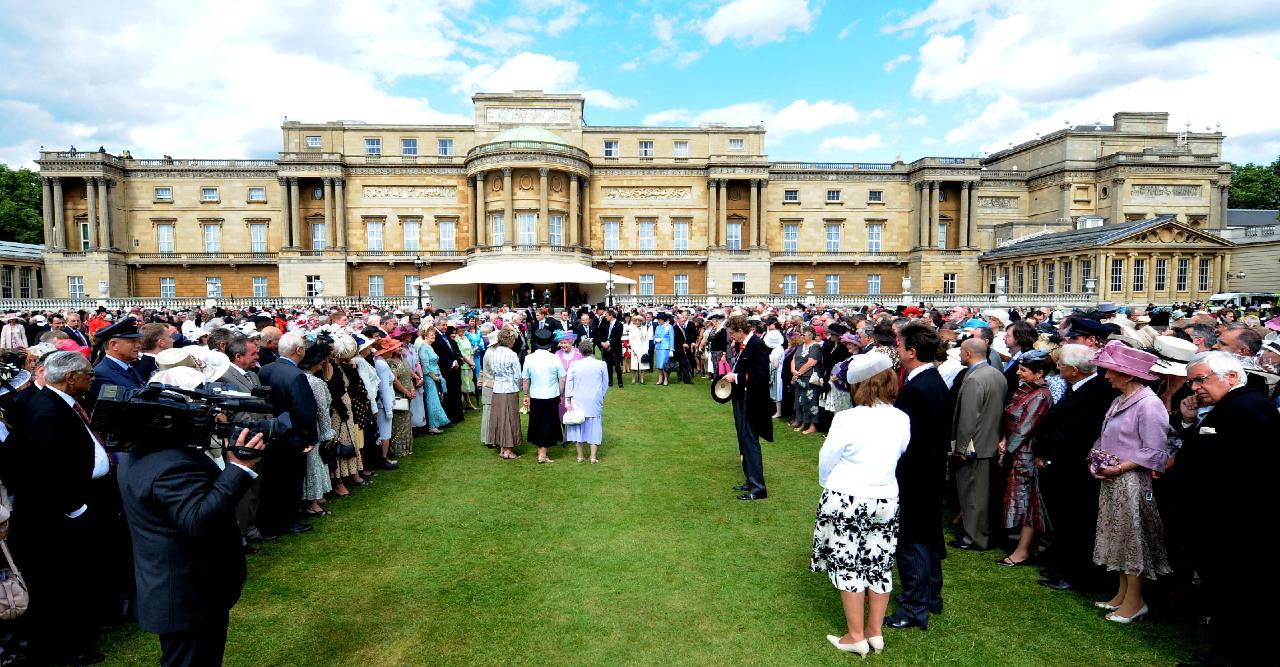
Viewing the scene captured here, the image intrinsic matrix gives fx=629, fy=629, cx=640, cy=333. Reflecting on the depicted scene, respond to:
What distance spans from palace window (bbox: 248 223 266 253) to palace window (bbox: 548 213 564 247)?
68.3 feet

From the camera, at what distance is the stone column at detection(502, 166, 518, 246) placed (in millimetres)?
39875

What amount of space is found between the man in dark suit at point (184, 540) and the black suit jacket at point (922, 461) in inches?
157

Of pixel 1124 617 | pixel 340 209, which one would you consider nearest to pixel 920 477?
pixel 1124 617

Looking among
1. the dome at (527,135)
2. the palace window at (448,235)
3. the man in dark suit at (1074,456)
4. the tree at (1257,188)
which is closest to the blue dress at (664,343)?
the man in dark suit at (1074,456)

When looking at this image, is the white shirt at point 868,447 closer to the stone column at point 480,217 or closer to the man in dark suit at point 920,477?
the man in dark suit at point 920,477

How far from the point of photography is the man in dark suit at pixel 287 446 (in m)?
6.11

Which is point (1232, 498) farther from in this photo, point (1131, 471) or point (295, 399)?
point (295, 399)

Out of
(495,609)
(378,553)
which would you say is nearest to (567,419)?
(378,553)

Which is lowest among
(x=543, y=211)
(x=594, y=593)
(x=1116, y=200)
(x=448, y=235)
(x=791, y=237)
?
(x=594, y=593)

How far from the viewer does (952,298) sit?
120ft

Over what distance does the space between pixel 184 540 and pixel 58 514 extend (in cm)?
234

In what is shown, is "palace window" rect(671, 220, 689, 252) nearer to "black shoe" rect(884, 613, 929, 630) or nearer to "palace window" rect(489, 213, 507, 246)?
"palace window" rect(489, 213, 507, 246)

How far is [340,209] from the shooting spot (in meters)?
42.6

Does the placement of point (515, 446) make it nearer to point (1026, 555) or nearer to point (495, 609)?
point (495, 609)
